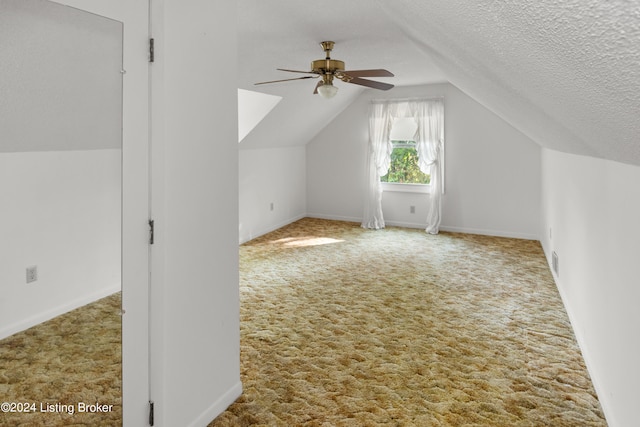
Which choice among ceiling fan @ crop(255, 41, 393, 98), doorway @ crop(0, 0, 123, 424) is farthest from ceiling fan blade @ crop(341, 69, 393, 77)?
doorway @ crop(0, 0, 123, 424)

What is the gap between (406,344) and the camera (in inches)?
129

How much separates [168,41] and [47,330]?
4.09 ft

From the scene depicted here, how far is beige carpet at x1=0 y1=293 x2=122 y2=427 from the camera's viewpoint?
1.50 meters

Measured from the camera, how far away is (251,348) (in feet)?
10.5

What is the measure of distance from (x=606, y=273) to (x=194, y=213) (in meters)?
2.21

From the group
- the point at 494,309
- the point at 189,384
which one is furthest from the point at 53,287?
the point at 494,309

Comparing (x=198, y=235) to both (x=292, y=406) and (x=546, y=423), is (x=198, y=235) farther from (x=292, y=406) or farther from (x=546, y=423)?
(x=546, y=423)

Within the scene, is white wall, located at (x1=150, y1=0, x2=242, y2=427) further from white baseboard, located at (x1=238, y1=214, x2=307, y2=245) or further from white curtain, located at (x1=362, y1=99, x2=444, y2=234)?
white curtain, located at (x1=362, y1=99, x2=444, y2=234)

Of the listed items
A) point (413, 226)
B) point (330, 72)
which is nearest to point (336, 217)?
point (413, 226)

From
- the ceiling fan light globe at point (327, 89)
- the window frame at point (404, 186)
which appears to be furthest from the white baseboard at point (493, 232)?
the ceiling fan light globe at point (327, 89)

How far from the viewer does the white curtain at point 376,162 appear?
7664 millimetres

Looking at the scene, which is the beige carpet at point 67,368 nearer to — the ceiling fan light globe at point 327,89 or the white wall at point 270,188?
the ceiling fan light globe at point 327,89

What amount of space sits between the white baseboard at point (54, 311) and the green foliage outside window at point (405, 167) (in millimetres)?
6512

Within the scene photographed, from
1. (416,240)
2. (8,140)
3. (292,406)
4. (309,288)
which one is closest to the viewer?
(8,140)
